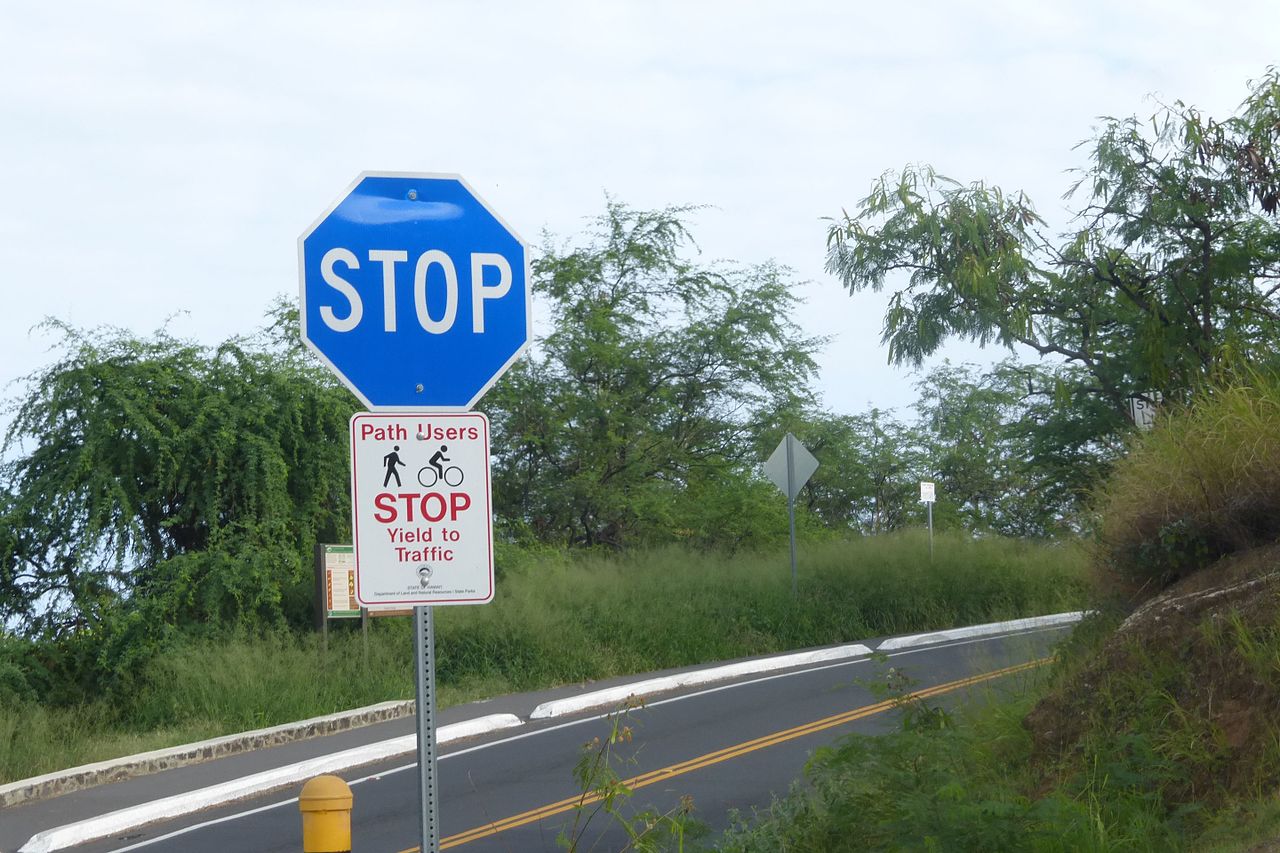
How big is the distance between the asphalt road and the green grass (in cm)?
261

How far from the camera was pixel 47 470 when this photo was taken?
63.0 ft

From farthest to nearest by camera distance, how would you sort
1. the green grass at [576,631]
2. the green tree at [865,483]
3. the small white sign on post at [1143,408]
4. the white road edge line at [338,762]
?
the green tree at [865,483] → the green grass at [576,631] → the small white sign on post at [1143,408] → the white road edge line at [338,762]

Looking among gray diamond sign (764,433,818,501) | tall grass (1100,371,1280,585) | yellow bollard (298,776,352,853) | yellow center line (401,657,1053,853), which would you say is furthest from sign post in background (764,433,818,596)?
yellow bollard (298,776,352,853)

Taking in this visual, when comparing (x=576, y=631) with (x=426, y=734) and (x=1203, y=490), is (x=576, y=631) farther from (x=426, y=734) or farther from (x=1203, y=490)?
(x=426, y=734)

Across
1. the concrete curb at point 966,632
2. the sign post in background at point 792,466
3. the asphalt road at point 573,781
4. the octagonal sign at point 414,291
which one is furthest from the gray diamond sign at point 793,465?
the octagonal sign at point 414,291

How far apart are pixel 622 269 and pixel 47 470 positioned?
16679 millimetres

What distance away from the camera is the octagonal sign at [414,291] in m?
4.39

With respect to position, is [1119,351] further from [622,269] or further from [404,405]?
[622,269]

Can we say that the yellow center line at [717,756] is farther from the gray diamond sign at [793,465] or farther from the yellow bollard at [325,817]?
the gray diamond sign at [793,465]

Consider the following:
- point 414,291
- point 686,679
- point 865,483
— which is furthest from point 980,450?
point 414,291

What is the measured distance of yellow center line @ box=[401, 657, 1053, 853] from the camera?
397 inches

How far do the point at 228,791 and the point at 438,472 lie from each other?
878 cm

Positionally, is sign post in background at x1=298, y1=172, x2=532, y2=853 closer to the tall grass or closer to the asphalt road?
the asphalt road

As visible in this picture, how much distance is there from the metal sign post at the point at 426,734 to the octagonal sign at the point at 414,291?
0.72 m
